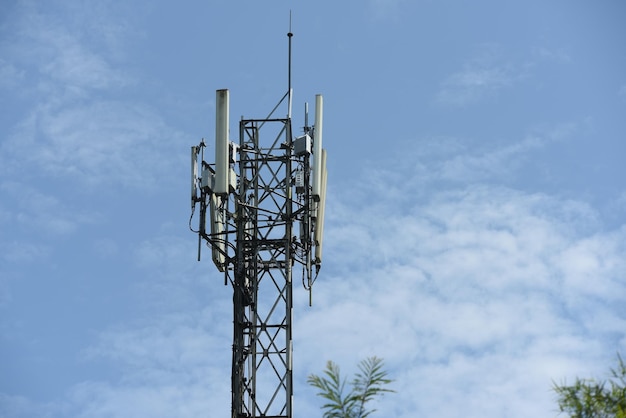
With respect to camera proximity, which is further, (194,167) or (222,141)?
Answer: (194,167)

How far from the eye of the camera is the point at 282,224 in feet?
136

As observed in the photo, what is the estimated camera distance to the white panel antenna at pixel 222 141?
40344mm

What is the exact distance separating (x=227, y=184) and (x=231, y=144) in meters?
1.62

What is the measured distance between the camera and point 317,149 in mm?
41375

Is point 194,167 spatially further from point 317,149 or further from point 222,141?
point 317,149

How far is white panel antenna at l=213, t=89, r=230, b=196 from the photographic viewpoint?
132ft

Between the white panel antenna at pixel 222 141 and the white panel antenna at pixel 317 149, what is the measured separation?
2.65 m

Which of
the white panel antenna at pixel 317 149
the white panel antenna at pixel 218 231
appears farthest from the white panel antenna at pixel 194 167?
the white panel antenna at pixel 317 149

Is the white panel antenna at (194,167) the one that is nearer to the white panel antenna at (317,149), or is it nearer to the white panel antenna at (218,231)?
Result: the white panel antenna at (218,231)

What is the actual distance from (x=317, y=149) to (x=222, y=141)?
2880mm

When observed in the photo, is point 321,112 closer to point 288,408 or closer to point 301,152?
point 301,152

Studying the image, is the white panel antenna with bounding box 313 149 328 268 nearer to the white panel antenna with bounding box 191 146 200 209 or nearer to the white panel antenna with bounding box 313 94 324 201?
the white panel antenna with bounding box 313 94 324 201

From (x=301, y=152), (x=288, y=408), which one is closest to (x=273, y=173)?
(x=301, y=152)

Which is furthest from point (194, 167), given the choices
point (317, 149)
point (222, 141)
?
point (317, 149)
